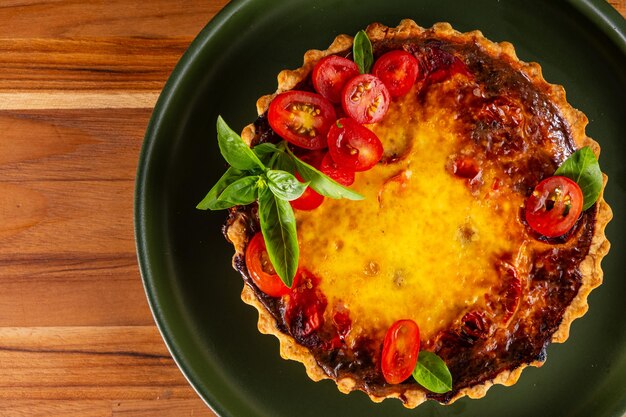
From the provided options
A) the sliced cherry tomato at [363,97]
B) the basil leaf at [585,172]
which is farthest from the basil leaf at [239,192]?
the basil leaf at [585,172]

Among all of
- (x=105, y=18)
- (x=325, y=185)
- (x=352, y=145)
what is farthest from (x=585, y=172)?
(x=105, y=18)

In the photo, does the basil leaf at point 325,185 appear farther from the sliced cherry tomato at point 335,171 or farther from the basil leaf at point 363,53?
the basil leaf at point 363,53

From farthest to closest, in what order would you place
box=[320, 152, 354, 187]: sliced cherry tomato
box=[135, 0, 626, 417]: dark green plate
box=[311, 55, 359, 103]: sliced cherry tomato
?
box=[135, 0, 626, 417]: dark green plate
box=[311, 55, 359, 103]: sliced cherry tomato
box=[320, 152, 354, 187]: sliced cherry tomato

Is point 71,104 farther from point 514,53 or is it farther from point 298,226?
point 514,53

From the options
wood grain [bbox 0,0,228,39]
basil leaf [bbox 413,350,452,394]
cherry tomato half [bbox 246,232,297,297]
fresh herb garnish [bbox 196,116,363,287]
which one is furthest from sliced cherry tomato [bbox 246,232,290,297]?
wood grain [bbox 0,0,228,39]

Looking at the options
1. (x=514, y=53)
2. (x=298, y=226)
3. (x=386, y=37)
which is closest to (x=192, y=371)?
(x=298, y=226)

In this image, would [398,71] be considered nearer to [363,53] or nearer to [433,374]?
[363,53]

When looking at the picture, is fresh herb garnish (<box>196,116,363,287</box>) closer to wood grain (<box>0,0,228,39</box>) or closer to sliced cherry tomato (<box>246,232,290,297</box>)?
sliced cherry tomato (<box>246,232,290,297</box>)
